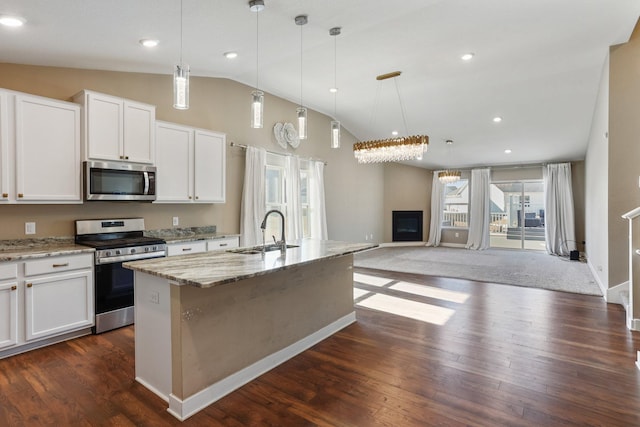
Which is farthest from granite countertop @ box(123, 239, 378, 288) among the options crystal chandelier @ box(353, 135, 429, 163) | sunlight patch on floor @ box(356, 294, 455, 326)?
crystal chandelier @ box(353, 135, 429, 163)

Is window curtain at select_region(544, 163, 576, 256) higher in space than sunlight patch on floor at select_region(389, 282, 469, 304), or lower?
higher

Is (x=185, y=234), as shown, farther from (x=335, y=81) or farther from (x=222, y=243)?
(x=335, y=81)

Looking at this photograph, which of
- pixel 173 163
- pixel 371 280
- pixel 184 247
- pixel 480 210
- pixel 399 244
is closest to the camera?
pixel 184 247

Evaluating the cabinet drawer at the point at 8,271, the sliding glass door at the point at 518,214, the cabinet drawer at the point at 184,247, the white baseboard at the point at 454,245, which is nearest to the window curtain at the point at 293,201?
the cabinet drawer at the point at 184,247

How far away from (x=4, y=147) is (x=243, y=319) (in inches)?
103

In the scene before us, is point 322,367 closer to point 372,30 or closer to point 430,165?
point 372,30

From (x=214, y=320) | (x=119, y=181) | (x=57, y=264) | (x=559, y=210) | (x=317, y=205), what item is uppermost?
(x=119, y=181)

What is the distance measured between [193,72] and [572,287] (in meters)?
6.53

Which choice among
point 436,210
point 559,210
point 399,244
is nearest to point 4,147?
point 399,244

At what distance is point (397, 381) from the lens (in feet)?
8.31

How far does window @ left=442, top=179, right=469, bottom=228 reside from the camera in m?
10.8

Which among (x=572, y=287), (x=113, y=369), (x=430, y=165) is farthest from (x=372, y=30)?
(x=430, y=165)

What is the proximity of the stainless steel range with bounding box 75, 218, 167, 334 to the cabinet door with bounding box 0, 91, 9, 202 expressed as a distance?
2.44 ft

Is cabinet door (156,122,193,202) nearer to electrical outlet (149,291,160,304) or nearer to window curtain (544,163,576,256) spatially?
electrical outlet (149,291,160,304)
